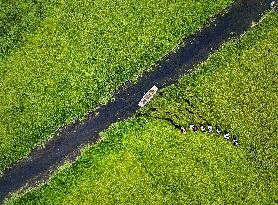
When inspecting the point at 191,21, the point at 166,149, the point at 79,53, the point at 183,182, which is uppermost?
the point at 79,53

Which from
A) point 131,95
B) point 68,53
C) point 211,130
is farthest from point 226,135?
point 68,53

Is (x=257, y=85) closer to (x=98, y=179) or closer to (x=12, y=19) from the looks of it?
(x=98, y=179)

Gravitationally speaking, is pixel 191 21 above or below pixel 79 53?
below

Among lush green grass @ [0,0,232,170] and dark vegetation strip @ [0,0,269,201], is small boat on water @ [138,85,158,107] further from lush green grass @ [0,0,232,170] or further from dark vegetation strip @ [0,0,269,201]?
lush green grass @ [0,0,232,170]

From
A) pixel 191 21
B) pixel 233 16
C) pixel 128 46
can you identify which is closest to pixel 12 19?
pixel 128 46

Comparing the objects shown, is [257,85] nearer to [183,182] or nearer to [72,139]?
[183,182]

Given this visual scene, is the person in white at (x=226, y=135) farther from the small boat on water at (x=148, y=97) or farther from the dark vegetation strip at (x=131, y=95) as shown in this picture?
the small boat on water at (x=148, y=97)

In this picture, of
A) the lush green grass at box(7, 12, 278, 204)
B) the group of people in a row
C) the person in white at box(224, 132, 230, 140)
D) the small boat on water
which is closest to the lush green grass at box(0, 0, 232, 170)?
the small boat on water
